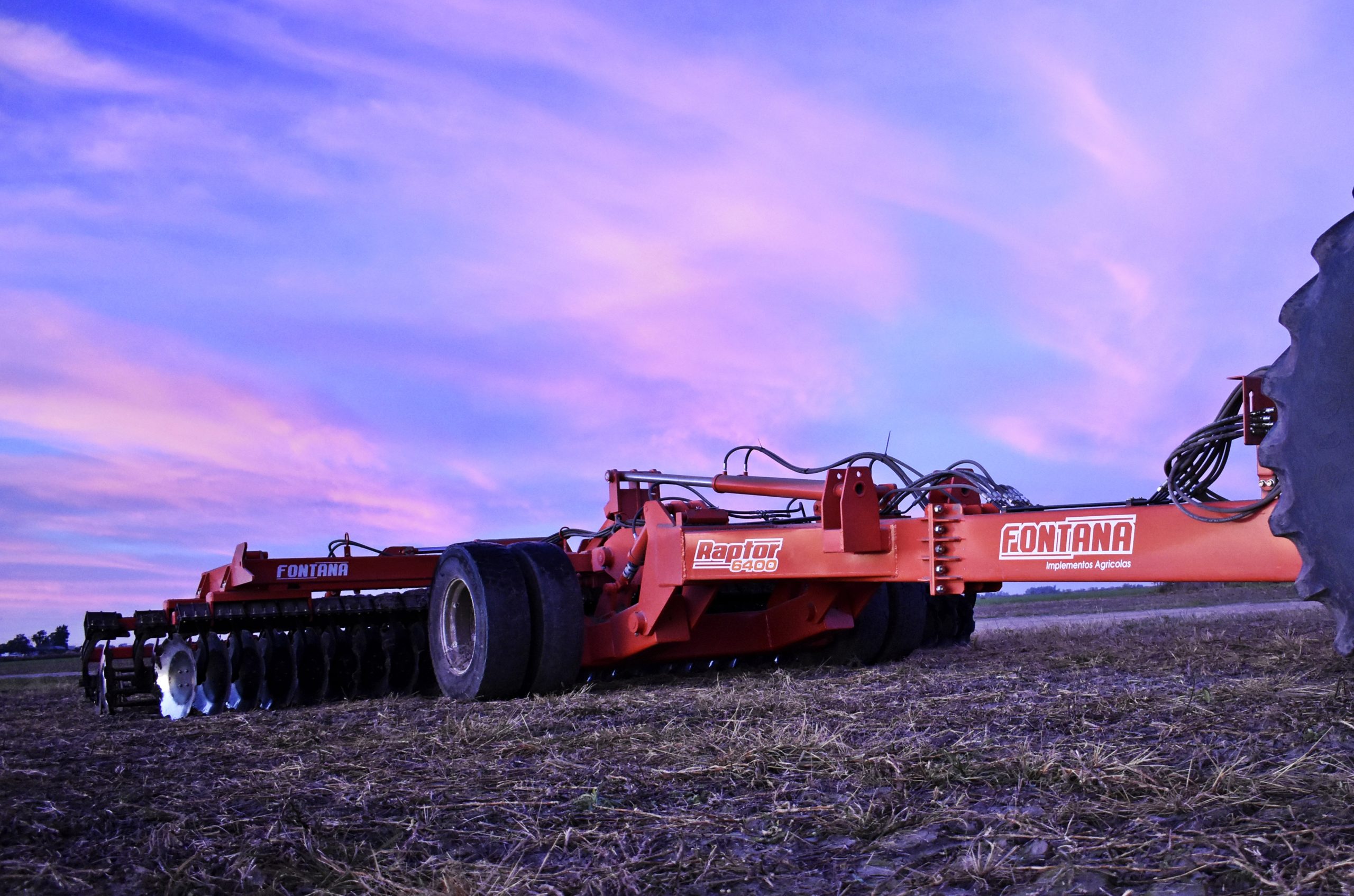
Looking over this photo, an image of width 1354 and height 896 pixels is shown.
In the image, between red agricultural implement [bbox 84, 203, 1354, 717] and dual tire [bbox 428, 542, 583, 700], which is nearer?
red agricultural implement [bbox 84, 203, 1354, 717]

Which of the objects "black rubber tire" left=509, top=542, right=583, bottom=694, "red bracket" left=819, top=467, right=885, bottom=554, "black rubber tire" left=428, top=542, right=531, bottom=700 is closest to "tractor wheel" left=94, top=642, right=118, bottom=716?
"black rubber tire" left=428, top=542, right=531, bottom=700

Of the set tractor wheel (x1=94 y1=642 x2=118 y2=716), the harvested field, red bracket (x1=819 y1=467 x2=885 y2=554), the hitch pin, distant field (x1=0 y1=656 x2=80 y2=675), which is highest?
red bracket (x1=819 y1=467 x2=885 y2=554)

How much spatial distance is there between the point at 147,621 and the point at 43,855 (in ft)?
24.8

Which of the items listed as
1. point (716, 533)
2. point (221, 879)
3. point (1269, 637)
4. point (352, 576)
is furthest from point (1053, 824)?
point (352, 576)

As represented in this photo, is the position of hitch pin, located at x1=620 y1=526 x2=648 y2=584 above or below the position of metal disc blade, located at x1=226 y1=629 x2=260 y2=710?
above

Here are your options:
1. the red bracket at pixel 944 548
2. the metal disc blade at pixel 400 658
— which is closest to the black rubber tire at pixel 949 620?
the metal disc blade at pixel 400 658

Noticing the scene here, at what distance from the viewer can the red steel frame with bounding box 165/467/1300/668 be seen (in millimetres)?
4598

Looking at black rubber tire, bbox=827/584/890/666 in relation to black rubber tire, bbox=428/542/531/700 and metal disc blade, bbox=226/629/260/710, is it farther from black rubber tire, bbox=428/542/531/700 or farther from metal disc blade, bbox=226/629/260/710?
metal disc blade, bbox=226/629/260/710

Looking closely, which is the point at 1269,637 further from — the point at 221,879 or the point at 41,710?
the point at 41,710

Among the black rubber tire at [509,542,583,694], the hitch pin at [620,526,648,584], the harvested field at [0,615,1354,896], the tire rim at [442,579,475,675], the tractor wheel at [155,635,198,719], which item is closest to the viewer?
the harvested field at [0,615,1354,896]

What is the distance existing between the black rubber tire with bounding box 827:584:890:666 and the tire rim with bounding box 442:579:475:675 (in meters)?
2.76

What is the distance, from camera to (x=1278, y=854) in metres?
2.59

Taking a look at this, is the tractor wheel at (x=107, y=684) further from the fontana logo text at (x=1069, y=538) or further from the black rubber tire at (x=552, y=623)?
the fontana logo text at (x=1069, y=538)

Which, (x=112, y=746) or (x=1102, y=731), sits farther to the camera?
(x=112, y=746)
